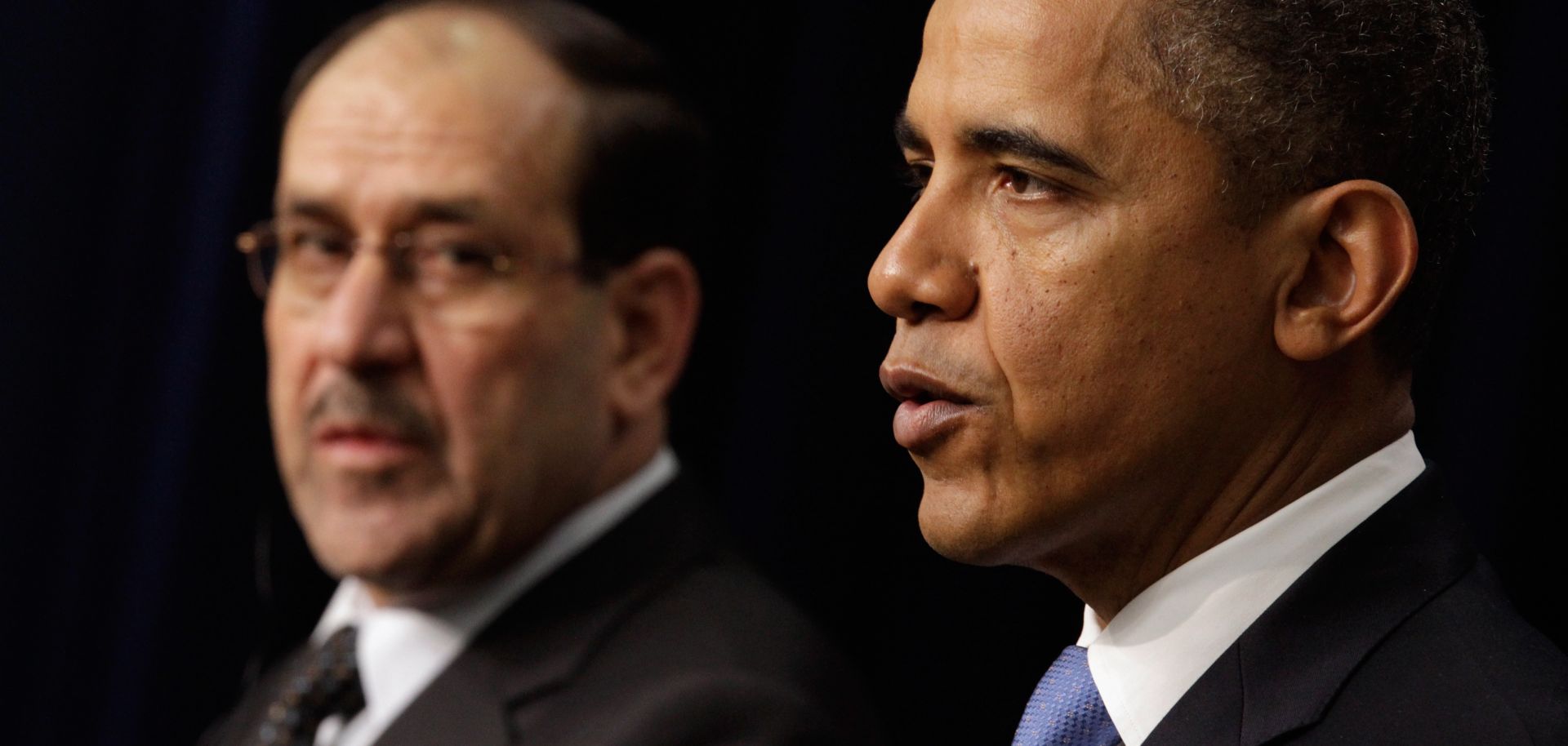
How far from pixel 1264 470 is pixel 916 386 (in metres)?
0.23

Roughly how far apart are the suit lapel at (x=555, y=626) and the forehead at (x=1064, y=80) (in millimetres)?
737

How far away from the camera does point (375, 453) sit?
180 cm

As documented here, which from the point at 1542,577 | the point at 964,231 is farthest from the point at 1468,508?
Answer: the point at 964,231

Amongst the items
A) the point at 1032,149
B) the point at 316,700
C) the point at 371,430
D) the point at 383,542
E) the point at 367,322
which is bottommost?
the point at 316,700

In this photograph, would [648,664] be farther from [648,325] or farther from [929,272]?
[929,272]

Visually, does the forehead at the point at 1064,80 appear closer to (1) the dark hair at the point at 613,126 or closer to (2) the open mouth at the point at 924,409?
(2) the open mouth at the point at 924,409

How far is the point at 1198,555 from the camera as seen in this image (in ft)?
3.80

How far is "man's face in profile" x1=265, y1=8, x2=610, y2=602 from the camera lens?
70.7 inches

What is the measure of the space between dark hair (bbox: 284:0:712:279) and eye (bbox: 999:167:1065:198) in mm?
787

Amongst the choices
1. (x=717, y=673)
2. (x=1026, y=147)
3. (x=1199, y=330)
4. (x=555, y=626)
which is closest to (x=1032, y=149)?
(x=1026, y=147)

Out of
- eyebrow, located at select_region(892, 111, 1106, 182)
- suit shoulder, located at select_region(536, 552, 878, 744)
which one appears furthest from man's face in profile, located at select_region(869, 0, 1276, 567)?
suit shoulder, located at select_region(536, 552, 878, 744)

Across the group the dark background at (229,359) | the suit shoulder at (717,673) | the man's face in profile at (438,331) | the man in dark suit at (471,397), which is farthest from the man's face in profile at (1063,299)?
the dark background at (229,359)

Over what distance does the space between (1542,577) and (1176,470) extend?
0.79 m

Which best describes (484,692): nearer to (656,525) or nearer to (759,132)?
(656,525)
